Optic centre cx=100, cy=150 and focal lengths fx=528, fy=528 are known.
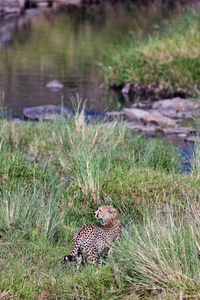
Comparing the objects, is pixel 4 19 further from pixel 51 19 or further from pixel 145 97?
pixel 145 97

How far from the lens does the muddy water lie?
1216 cm

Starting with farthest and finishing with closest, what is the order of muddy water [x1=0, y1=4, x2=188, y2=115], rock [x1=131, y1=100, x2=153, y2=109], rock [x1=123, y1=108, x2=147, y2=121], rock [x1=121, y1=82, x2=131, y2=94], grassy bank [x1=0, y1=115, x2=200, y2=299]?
1. rock [x1=121, y1=82, x2=131, y2=94]
2. muddy water [x1=0, y1=4, x2=188, y2=115]
3. rock [x1=131, y1=100, x2=153, y2=109]
4. rock [x1=123, y1=108, x2=147, y2=121]
5. grassy bank [x1=0, y1=115, x2=200, y2=299]

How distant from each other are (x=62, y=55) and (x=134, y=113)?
815cm

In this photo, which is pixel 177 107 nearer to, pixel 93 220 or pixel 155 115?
pixel 155 115

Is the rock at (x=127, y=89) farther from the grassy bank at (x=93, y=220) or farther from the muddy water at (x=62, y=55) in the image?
the grassy bank at (x=93, y=220)

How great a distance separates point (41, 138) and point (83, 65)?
955cm

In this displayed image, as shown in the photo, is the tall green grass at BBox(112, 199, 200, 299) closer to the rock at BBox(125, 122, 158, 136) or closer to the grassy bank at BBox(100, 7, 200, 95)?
the rock at BBox(125, 122, 158, 136)

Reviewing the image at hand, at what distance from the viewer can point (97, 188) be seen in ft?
17.6

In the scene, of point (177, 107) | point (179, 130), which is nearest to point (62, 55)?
point (177, 107)

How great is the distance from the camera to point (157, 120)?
10234 millimetres

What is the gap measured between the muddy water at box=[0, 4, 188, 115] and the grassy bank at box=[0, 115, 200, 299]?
127 cm

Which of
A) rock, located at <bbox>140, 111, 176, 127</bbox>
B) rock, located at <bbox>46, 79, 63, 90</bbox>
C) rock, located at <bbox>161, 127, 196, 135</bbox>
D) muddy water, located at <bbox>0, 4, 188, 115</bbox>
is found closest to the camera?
rock, located at <bbox>161, 127, 196, 135</bbox>

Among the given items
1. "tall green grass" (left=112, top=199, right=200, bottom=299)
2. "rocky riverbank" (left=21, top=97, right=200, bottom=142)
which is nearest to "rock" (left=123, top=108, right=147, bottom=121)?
"rocky riverbank" (left=21, top=97, right=200, bottom=142)

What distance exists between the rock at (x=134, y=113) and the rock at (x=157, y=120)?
82 millimetres
